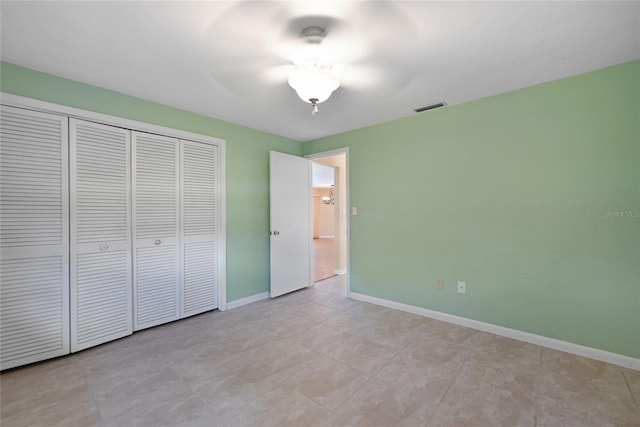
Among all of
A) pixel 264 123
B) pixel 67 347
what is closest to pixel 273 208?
pixel 264 123

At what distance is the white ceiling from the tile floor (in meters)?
2.30

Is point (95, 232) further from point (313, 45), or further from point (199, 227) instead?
point (313, 45)

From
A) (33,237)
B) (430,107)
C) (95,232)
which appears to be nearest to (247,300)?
(95,232)

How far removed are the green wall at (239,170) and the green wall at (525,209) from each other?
154 centimetres

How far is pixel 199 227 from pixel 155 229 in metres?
0.45

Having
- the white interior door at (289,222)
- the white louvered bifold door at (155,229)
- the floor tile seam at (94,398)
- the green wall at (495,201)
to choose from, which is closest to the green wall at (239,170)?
the green wall at (495,201)

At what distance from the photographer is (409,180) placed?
124 inches

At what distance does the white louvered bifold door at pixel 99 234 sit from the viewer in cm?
226

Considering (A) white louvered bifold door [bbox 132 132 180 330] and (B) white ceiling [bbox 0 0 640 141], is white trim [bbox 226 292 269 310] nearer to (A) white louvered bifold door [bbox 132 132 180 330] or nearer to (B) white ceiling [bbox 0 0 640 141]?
(A) white louvered bifold door [bbox 132 132 180 330]

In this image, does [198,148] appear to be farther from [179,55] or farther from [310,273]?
[310,273]

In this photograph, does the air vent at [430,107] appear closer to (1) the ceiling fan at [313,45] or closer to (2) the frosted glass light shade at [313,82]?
(1) the ceiling fan at [313,45]

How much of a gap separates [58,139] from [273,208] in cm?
221

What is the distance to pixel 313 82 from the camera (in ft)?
5.75

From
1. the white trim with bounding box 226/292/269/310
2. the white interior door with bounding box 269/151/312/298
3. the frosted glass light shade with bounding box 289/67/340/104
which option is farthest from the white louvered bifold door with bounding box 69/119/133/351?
the frosted glass light shade with bounding box 289/67/340/104
